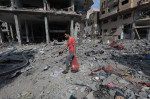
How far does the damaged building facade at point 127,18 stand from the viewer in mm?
14358

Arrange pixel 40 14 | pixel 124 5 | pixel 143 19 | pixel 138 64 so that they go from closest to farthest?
pixel 138 64 < pixel 40 14 < pixel 143 19 < pixel 124 5

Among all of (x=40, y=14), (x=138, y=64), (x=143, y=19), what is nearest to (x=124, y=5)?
(x=143, y=19)

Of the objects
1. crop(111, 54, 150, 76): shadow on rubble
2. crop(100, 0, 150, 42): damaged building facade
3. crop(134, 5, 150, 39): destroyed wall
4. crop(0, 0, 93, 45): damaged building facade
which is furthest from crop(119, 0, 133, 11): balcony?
crop(111, 54, 150, 76): shadow on rubble

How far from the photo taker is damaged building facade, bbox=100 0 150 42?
1436 cm

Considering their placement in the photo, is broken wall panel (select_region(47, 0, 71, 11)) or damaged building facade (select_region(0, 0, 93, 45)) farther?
broken wall panel (select_region(47, 0, 71, 11))

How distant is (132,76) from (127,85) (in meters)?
0.78

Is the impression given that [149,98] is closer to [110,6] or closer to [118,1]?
[118,1]

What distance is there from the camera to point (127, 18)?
1686 cm

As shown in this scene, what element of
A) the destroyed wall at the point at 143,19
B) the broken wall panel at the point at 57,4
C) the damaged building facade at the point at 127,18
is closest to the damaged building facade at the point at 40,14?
the broken wall panel at the point at 57,4

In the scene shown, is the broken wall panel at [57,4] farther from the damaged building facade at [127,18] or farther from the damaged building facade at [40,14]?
the damaged building facade at [127,18]

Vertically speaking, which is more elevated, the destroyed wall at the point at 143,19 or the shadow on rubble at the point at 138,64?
the destroyed wall at the point at 143,19

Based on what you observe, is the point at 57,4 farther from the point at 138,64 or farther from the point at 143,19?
the point at 143,19

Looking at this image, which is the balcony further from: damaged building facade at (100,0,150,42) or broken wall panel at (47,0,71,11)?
broken wall panel at (47,0,71,11)

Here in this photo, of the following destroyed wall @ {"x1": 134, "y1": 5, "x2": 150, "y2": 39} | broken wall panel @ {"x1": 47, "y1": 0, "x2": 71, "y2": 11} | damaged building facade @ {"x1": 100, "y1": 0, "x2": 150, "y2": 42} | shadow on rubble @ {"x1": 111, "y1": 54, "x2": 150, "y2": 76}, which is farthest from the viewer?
damaged building facade @ {"x1": 100, "y1": 0, "x2": 150, "y2": 42}
